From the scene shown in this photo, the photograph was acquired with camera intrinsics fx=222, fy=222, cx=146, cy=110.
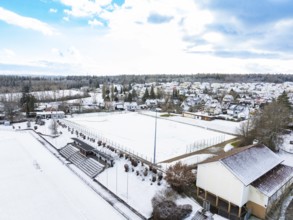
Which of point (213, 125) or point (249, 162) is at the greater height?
point (249, 162)

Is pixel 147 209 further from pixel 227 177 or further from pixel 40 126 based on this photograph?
pixel 40 126

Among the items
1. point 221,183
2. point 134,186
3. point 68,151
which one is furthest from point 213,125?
point 221,183

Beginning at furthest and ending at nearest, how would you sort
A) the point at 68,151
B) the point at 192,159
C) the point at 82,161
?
1. the point at 68,151
2. the point at 192,159
3. the point at 82,161

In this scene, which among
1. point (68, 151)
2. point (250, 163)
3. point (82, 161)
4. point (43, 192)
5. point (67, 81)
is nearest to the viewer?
point (250, 163)

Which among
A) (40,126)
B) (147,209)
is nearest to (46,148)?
(40,126)

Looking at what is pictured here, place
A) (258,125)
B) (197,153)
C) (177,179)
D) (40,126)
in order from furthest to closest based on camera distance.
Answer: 1. (40,126)
2. (258,125)
3. (197,153)
4. (177,179)

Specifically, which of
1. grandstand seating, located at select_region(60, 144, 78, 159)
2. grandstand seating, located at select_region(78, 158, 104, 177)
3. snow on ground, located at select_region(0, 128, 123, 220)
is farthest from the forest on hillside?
grandstand seating, located at select_region(78, 158, 104, 177)

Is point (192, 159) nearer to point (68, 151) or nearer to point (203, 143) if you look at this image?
point (203, 143)
